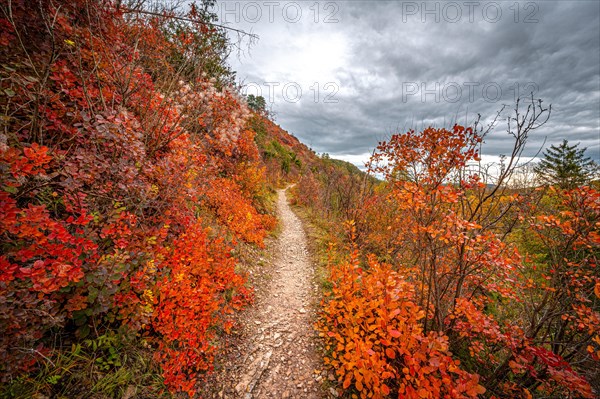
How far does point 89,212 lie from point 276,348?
3.76 meters

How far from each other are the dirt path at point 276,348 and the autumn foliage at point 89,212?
46 centimetres

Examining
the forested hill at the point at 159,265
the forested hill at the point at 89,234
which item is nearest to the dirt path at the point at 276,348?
the forested hill at the point at 159,265

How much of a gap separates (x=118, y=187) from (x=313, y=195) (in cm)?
1326

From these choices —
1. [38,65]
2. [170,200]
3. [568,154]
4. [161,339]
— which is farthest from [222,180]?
[568,154]

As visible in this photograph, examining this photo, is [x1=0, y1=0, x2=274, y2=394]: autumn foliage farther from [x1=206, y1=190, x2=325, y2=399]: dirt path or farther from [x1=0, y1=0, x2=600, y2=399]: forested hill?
[x1=206, y1=190, x2=325, y2=399]: dirt path

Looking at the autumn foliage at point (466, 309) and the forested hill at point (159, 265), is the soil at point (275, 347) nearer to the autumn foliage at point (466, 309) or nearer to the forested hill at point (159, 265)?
the forested hill at point (159, 265)

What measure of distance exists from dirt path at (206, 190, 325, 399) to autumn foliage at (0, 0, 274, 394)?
0.46 m

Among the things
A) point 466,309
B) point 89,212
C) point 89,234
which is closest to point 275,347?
point 466,309

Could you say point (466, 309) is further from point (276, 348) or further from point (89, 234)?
point (89, 234)

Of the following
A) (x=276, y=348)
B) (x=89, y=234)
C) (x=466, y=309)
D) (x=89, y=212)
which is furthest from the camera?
(x=276, y=348)

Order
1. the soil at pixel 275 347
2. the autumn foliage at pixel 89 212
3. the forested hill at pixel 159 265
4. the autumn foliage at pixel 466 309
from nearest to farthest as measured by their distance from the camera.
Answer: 1. the autumn foliage at pixel 89 212
2. the forested hill at pixel 159 265
3. the autumn foliage at pixel 466 309
4. the soil at pixel 275 347

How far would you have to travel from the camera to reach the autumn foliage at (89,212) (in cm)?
194

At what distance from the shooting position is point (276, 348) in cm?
409

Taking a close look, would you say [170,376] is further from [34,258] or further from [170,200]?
[170,200]
